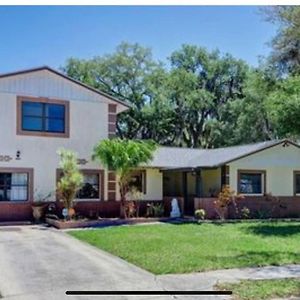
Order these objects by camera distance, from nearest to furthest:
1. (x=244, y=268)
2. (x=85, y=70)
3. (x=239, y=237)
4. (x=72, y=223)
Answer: (x=244, y=268) < (x=239, y=237) < (x=72, y=223) < (x=85, y=70)

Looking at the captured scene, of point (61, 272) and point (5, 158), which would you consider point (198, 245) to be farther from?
point (5, 158)

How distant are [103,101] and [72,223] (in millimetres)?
6549

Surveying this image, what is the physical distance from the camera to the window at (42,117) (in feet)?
69.3

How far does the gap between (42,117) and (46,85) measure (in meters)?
1.51

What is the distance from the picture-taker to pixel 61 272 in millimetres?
10008

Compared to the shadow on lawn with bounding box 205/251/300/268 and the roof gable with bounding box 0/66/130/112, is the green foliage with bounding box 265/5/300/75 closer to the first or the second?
the roof gable with bounding box 0/66/130/112

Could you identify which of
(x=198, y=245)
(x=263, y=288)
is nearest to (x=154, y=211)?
(x=198, y=245)

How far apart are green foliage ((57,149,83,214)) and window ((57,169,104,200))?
Answer: 1.97 meters

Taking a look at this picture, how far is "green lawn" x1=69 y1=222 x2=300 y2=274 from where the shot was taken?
35.5 feet

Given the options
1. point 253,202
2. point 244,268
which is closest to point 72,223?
point 253,202

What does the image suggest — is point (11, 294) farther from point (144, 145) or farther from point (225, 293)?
point (144, 145)

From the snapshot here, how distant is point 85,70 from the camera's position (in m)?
43.3

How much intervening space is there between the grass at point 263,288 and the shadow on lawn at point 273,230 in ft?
24.7

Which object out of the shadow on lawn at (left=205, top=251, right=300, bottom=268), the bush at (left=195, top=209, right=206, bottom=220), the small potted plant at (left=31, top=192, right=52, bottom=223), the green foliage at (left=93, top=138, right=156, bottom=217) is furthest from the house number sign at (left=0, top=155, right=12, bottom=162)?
the shadow on lawn at (left=205, top=251, right=300, bottom=268)
